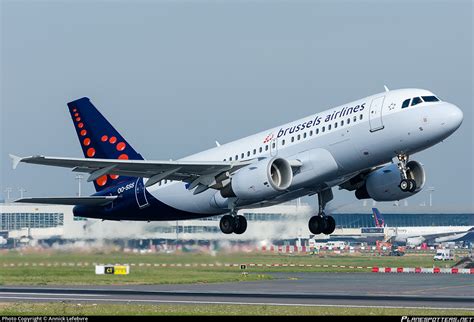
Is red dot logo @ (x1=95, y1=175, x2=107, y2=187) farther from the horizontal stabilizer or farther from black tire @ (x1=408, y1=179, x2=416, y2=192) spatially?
black tire @ (x1=408, y1=179, x2=416, y2=192)

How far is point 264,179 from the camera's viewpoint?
4509 centimetres

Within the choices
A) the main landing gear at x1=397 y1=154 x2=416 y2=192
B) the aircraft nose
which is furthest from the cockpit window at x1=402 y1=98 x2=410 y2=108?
the main landing gear at x1=397 y1=154 x2=416 y2=192

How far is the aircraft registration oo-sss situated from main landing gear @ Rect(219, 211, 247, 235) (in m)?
0.05

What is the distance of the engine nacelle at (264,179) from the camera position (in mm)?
45094

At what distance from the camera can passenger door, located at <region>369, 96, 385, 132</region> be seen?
141 feet

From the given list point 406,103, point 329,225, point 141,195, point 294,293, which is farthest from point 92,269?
point 406,103

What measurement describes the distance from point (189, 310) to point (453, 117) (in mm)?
14099

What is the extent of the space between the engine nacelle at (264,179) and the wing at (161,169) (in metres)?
1.59

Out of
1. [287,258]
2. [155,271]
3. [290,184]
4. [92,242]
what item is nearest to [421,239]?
[287,258]

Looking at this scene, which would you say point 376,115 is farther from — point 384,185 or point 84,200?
point 84,200

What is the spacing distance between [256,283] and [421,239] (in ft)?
236

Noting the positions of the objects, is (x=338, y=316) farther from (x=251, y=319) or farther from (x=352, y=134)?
(x=352, y=134)

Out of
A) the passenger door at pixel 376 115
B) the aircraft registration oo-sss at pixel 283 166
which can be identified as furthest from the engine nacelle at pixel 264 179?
the passenger door at pixel 376 115

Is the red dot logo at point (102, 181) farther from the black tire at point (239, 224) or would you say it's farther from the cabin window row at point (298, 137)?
the black tire at point (239, 224)
